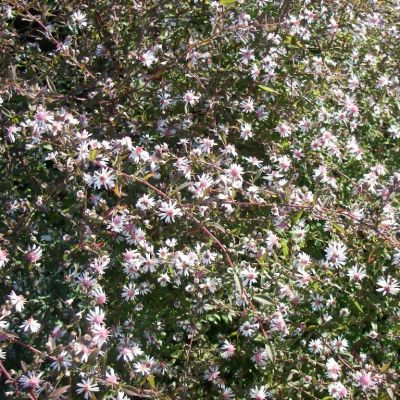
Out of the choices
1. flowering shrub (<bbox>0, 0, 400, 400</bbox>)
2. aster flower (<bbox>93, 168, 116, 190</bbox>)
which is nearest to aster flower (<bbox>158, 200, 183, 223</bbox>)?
flowering shrub (<bbox>0, 0, 400, 400</bbox>)

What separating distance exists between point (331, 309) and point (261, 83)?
786 millimetres

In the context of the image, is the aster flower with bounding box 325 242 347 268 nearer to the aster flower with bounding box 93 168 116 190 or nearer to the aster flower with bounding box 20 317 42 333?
the aster flower with bounding box 93 168 116 190

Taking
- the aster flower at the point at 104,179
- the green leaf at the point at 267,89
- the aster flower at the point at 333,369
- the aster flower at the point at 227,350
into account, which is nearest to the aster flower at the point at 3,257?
the aster flower at the point at 104,179

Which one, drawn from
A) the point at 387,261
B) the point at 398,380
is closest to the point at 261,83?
the point at 387,261

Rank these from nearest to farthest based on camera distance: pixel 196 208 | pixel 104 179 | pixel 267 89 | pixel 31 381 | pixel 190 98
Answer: pixel 31 381
pixel 104 179
pixel 196 208
pixel 190 98
pixel 267 89

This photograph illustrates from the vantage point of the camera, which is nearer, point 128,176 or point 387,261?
point 128,176

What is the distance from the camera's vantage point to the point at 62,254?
1.94 metres

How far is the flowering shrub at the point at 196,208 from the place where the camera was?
181 cm

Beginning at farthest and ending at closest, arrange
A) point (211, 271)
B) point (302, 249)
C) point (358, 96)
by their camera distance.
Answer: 1. point (358, 96)
2. point (302, 249)
3. point (211, 271)

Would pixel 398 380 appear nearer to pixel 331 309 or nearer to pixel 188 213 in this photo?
pixel 331 309

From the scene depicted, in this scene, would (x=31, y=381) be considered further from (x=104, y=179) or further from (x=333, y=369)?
(x=333, y=369)

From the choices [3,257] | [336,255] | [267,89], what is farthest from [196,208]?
[267,89]

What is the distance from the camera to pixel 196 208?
1857 millimetres

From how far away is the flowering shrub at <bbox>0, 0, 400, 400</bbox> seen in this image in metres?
1.81
